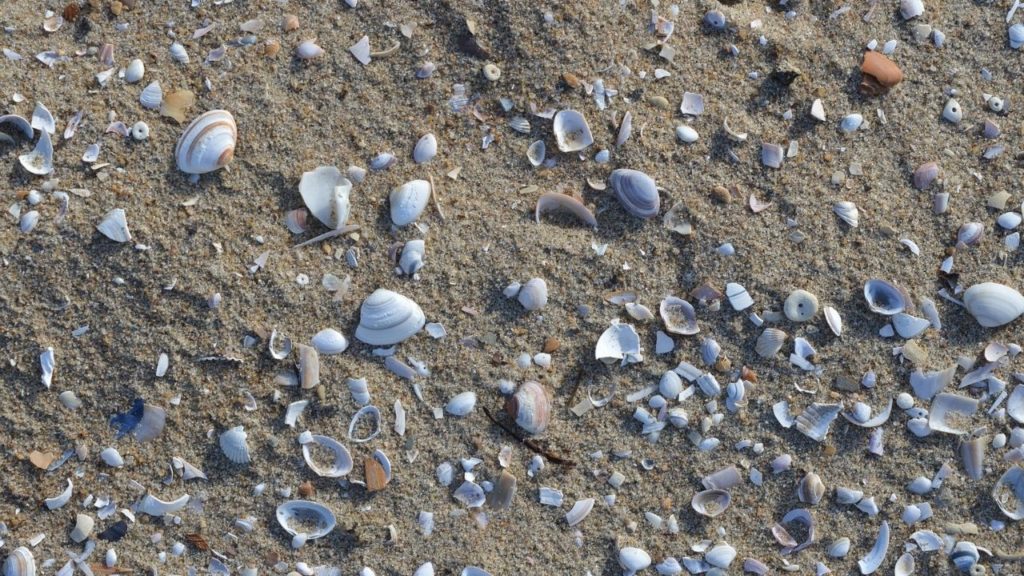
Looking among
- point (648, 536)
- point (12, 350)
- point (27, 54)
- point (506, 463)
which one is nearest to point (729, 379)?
point (648, 536)

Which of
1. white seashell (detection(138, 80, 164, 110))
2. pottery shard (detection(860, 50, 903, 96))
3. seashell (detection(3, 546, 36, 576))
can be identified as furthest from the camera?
pottery shard (detection(860, 50, 903, 96))

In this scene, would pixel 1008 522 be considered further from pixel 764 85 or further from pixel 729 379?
pixel 764 85

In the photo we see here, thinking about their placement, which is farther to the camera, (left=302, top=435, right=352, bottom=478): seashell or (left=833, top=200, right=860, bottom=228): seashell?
(left=833, top=200, right=860, bottom=228): seashell

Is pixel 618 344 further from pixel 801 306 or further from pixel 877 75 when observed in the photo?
pixel 877 75

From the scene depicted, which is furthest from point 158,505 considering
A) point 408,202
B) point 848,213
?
point 848,213

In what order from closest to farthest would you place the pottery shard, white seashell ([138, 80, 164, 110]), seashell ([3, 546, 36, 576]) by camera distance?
seashell ([3, 546, 36, 576])
white seashell ([138, 80, 164, 110])
the pottery shard

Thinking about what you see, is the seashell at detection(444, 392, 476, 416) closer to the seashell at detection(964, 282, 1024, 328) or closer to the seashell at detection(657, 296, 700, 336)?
the seashell at detection(657, 296, 700, 336)

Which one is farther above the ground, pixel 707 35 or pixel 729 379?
pixel 707 35

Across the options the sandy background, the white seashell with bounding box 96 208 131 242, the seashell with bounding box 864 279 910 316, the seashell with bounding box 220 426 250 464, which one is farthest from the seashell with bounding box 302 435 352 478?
the seashell with bounding box 864 279 910 316
